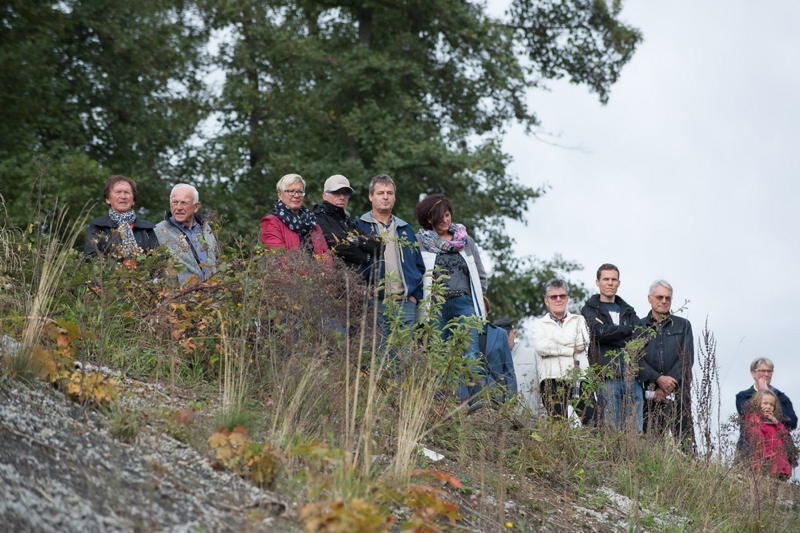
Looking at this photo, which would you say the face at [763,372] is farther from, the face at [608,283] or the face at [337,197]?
the face at [337,197]

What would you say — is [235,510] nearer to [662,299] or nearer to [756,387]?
[662,299]

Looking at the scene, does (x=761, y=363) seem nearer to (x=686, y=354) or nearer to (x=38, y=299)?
(x=686, y=354)

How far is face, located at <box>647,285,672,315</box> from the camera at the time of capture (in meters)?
8.70

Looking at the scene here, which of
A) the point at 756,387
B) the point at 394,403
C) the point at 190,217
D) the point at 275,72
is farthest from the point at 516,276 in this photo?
the point at 394,403

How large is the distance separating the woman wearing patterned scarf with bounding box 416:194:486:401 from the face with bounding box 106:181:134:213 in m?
2.31

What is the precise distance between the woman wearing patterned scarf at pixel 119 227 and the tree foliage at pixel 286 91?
786 cm

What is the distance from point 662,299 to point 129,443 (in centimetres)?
550

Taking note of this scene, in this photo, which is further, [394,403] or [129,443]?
[394,403]

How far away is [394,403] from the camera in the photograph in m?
5.90

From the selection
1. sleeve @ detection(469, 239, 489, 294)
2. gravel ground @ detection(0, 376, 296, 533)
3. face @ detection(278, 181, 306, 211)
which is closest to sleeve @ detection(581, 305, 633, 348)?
sleeve @ detection(469, 239, 489, 294)

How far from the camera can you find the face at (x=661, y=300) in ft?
28.5

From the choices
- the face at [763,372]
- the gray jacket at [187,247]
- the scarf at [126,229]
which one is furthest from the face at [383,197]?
the face at [763,372]

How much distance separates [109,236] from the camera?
7012mm

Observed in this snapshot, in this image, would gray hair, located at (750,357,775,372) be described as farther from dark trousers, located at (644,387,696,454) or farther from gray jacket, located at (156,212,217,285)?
gray jacket, located at (156,212,217,285)
